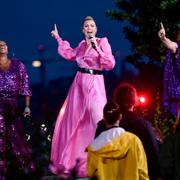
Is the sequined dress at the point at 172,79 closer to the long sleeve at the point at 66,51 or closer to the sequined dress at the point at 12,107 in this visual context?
the long sleeve at the point at 66,51

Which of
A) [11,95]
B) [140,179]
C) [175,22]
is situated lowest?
[140,179]

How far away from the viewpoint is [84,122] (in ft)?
29.0

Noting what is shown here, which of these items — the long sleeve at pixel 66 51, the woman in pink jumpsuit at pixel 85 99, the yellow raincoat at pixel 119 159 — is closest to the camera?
the yellow raincoat at pixel 119 159

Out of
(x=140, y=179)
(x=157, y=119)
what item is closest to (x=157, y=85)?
(x=157, y=119)

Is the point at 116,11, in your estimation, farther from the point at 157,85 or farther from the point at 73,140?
the point at 73,140

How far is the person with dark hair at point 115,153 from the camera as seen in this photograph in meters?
5.42

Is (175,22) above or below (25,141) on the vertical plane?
above

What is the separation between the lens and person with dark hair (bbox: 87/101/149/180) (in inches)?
213

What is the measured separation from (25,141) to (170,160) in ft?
13.1

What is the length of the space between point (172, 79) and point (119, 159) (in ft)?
8.56

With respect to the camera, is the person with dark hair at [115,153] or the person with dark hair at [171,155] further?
the person with dark hair at [115,153]

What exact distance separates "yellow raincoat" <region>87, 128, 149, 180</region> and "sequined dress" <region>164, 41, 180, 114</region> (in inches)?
98.2

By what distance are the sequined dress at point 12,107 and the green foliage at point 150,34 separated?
394 cm

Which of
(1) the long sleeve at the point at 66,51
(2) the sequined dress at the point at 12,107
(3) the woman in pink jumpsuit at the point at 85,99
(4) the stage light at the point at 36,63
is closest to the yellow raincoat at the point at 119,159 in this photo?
(3) the woman in pink jumpsuit at the point at 85,99
